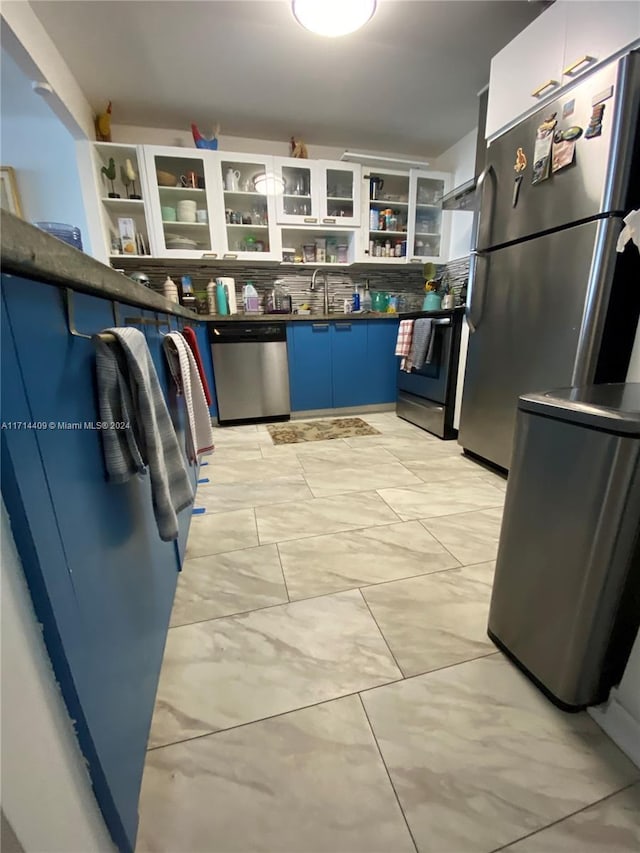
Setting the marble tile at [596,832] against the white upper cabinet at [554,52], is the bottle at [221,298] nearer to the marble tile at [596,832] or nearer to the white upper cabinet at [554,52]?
the white upper cabinet at [554,52]

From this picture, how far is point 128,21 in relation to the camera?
71.4 inches

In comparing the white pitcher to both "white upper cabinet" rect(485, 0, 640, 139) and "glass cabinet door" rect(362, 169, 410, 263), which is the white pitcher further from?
"white upper cabinet" rect(485, 0, 640, 139)

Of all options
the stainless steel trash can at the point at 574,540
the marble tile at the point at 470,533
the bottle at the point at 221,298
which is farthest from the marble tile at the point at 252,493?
the bottle at the point at 221,298

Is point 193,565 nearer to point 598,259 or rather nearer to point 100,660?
point 100,660

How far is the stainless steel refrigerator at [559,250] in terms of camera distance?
3.95ft

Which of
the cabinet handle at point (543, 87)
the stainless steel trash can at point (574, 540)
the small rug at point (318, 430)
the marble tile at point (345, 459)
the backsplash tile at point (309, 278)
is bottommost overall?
the marble tile at point (345, 459)

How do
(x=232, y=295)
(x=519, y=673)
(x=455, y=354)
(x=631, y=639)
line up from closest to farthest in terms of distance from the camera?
(x=631, y=639) < (x=519, y=673) < (x=455, y=354) < (x=232, y=295)

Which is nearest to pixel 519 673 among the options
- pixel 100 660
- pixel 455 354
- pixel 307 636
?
pixel 307 636

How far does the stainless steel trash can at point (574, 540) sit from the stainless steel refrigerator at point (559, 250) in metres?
0.72

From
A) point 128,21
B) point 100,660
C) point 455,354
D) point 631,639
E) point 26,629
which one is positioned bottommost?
point 631,639

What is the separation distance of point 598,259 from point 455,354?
107 cm

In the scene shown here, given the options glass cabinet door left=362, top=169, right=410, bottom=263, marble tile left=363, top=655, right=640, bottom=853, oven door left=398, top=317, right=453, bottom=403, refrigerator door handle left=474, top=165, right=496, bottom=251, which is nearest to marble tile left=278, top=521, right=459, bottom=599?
marble tile left=363, top=655, right=640, bottom=853

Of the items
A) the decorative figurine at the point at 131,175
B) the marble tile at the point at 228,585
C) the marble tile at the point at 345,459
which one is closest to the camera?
the marble tile at the point at 228,585

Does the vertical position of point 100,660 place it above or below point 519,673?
above
